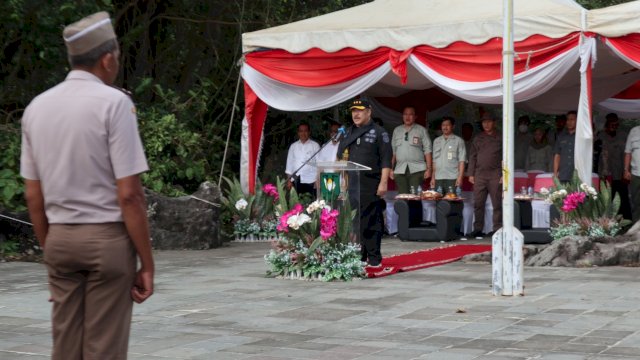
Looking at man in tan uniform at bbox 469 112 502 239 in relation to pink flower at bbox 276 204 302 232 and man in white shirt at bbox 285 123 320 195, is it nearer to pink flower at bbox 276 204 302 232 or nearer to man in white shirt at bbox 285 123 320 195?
man in white shirt at bbox 285 123 320 195

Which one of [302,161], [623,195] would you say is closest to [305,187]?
[302,161]

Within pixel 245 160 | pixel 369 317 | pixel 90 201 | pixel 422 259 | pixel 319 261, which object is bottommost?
pixel 369 317

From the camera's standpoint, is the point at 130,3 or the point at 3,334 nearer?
the point at 3,334

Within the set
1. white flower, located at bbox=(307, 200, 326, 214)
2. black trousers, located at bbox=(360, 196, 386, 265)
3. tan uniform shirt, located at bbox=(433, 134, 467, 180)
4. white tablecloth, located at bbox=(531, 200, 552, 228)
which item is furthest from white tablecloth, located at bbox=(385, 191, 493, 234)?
white flower, located at bbox=(307, 200, 326, 214)

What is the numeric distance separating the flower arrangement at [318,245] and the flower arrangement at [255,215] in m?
4.63

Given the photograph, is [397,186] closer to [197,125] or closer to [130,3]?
[197,125]

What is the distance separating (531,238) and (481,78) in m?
2.42

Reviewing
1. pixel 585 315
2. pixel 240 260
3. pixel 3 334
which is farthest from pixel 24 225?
pixel 585 315

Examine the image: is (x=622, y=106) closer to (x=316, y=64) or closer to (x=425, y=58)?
(x=425, y=58)

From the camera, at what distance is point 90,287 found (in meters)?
3.92

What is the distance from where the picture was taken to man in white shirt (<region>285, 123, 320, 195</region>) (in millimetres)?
17344

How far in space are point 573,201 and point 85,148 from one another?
10.2 meters

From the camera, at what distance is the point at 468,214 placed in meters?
16.9

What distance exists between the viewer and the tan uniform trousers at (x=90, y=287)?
3863 millimetres
